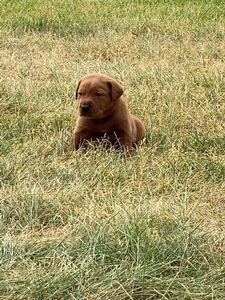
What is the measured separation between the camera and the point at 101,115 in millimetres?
4598

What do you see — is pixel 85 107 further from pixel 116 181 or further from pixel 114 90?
pixel 116 181

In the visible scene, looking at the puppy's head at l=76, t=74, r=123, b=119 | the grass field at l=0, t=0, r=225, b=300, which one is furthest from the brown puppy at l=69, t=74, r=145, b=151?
the grass field at l=0, t=0, r=225, b=300

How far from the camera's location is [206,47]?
26.8 feet

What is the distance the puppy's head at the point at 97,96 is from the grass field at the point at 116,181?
0.28 m

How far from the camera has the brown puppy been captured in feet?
14.9

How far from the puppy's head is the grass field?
280mm

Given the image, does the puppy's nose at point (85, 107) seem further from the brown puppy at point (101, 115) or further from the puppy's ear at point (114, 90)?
the puppy's ear at point (114, 90)

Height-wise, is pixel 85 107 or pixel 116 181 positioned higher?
pixel 85 107

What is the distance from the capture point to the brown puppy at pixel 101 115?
4535 millimetres

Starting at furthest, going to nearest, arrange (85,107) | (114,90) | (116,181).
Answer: (114,90) → (85,107) → (116,181)

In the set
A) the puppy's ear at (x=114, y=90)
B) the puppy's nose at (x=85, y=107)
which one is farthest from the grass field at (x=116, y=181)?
the puppy's ear at (x=114, y=90)

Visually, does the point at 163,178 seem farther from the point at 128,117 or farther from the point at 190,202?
the point at 128,117

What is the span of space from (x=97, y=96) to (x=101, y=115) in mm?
145

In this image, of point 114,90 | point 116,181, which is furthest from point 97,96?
point 116,181
